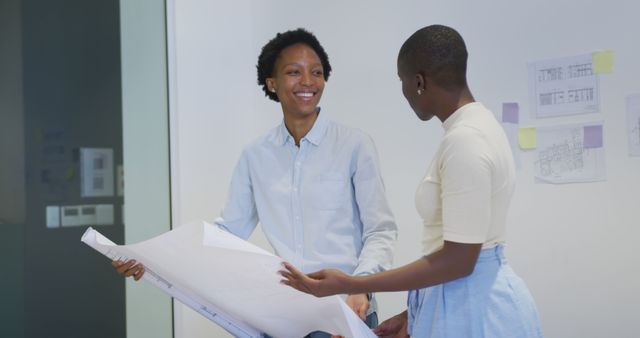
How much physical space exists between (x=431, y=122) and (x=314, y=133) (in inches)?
48.8

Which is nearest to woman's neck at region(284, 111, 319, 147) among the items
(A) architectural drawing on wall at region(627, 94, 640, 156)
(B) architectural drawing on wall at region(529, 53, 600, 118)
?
(B) architectural drawing on wall at region(529, 53, 600, 118)

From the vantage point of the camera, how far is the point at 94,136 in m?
2.63

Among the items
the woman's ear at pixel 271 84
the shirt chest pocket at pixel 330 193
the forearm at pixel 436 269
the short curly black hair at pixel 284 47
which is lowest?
the forearm at pixel 436 269

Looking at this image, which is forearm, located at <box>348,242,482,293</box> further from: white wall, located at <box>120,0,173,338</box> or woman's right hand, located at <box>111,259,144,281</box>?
white wall, located at <box>120,0,173,338</box>

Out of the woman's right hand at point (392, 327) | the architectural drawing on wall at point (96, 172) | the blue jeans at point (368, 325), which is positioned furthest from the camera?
the architectural drawing on wall at point (96, 172)

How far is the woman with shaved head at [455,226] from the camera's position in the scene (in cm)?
107

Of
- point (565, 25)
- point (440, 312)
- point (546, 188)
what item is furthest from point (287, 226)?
point (565, 25)

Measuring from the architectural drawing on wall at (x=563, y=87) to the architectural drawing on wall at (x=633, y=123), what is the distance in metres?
0.11

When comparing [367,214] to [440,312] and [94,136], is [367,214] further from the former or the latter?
[94,136]

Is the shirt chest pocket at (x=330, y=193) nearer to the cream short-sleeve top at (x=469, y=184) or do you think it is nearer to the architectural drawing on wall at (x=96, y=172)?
the cream short-sleeve top at (x=469, y=184)

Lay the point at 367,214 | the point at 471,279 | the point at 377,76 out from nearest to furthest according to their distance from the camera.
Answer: the point at 471,279
the point at 367,214
the point at 377,76

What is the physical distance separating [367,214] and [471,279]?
581 millimetres

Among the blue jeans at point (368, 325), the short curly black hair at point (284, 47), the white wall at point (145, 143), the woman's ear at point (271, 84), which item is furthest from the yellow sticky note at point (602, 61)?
the white wall at point (145, 143)

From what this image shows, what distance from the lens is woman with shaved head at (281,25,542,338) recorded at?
3.52 feet
